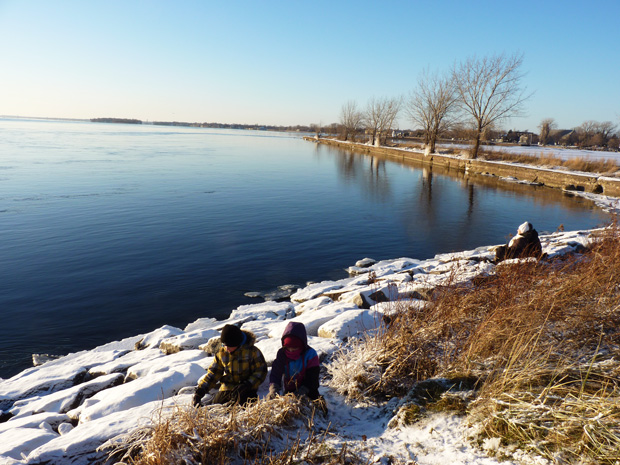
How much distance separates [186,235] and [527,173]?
27.5 metres

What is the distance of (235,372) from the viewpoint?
144 inches

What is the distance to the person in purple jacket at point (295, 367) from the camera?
11.4 feet

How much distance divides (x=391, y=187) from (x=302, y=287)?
59.0 ft

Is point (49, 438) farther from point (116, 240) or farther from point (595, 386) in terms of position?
point (116, 240)

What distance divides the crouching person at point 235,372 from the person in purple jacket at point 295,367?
0.22 m

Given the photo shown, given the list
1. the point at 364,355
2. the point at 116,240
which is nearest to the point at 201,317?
the point at 364,355

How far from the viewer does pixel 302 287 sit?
938 cm

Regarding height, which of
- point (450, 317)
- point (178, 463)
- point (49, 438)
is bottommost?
point (49, 438)

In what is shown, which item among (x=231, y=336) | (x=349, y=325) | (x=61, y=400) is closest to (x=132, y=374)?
(x=61, y=400)

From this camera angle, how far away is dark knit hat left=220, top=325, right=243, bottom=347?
3496 mm

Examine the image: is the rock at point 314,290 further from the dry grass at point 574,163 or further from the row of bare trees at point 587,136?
the row of bare trees at point 587,136

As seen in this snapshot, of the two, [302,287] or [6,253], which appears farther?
[6,253]

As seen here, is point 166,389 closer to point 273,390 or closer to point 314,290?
point 273,390

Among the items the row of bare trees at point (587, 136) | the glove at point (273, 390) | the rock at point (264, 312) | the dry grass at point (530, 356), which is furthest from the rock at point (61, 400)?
the row of bare trees at point (587, 136)
